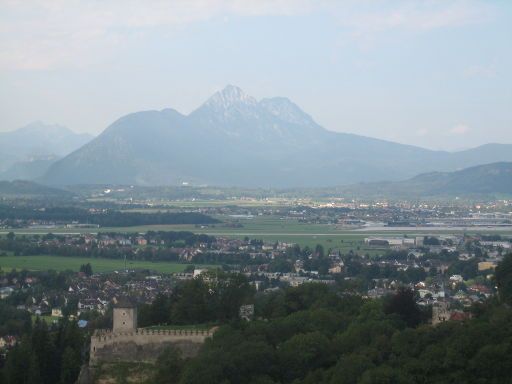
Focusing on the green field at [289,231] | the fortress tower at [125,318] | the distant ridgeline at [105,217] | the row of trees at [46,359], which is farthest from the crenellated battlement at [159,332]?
the distant ridgeline at [105,217]

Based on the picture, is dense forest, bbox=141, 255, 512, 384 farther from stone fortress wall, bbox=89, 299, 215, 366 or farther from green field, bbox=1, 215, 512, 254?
green field, bbox=1, 215, 512, 254

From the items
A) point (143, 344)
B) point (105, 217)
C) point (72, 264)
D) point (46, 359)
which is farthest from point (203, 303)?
point (105, 217)

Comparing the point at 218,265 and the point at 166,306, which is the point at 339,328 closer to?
the point at 166,306

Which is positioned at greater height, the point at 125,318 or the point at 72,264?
the point at 125,318

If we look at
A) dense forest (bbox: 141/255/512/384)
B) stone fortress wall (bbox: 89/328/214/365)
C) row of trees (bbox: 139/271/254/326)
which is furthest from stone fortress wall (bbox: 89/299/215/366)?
row of trees (bbox: 139/271/254/326)

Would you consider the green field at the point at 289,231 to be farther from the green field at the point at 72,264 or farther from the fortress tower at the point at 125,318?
the fortress tower at the point at 125,318

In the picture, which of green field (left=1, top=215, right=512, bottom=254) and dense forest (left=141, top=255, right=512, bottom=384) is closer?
dense forest (left=141, top=255, right=512, bottom=384)

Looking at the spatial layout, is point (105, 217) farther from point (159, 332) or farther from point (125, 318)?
point (159, 332)
